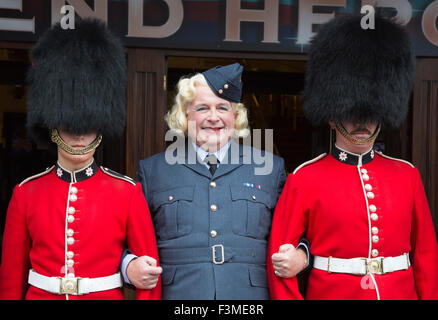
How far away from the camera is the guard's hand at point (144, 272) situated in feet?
8.46

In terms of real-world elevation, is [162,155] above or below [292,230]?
above

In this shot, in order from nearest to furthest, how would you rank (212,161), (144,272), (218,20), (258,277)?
1. (144,272)
2. (258,277)
3. (212,161)
4. (218,20)

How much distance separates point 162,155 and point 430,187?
1835 millimetres

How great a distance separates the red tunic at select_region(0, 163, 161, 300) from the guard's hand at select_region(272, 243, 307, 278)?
1.85ft

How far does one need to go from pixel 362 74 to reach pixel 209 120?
765 mm

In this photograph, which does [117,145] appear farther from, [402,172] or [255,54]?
[402,172]

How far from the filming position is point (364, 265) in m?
2.65

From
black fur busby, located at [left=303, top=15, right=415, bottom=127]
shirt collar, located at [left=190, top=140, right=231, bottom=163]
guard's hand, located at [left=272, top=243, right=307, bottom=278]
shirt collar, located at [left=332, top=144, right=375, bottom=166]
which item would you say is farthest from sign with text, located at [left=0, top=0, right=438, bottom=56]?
guard's hand, located at [left=272, top=243, right=307, bottom=278]

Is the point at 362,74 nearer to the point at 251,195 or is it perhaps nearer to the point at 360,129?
the point at 360,129

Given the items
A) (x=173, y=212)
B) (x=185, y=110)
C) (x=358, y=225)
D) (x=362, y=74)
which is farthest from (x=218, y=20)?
(x=358, y=225)

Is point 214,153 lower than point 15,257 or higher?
higher

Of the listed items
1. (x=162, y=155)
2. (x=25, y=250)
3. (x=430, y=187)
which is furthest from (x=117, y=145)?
(x=430, y=187)
